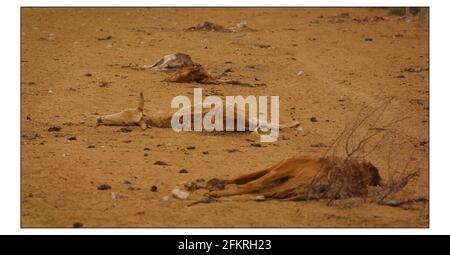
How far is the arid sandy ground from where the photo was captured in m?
5.02

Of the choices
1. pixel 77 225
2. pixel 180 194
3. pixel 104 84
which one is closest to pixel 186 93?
pixel 104 84

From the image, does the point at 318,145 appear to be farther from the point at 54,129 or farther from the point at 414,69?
the point at 414,69

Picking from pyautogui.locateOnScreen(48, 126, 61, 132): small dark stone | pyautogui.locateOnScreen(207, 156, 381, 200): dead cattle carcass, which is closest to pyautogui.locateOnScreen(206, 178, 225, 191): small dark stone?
pyautogui.locateOnScreen(207, 156, 381, 200): dead cattle carcass

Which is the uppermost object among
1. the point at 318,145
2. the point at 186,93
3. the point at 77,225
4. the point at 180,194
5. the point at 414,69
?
the point at 414,69

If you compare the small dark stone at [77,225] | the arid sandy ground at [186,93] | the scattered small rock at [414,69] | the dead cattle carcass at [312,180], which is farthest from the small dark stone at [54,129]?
the scattered small rock at [414,69]

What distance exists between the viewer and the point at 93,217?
16.1ft

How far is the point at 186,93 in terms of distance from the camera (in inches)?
340

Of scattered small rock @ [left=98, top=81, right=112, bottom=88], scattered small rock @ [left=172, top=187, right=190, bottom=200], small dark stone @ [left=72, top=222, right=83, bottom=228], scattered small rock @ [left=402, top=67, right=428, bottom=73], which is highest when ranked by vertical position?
scattered small rock @ [left=402, top=67, right=428, bottom=73]

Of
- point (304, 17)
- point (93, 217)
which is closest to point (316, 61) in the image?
point (304, 17)

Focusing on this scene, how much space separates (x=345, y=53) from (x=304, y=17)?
181 inches

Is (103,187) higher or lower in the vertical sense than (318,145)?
lower

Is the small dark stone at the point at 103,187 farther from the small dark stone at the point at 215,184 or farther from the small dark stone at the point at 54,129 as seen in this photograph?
the small dark stone at the point at 54,129

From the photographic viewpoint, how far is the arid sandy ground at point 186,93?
5.02 meters

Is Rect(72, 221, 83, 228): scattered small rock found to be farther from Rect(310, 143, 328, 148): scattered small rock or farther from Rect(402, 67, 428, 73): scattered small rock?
Rect(402, 67, 428, 73): scattered small rock
